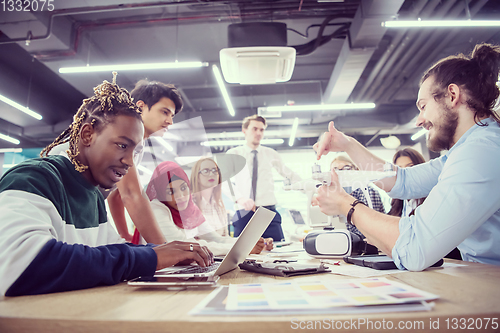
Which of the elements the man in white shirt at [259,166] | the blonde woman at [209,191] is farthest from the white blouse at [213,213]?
the man in white shirt at [259,166]

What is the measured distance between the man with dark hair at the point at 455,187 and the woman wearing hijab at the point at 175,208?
0.74 m

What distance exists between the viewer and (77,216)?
0.91m

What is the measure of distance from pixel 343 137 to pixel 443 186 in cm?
84

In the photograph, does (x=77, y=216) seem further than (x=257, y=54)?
No

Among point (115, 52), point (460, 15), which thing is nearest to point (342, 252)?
point (460, 15)

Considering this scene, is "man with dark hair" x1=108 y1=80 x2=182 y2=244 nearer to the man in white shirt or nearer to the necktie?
the man in white shirt

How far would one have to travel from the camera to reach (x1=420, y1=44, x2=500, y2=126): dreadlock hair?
41.2 inches

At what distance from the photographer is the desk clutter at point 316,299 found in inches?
16.2

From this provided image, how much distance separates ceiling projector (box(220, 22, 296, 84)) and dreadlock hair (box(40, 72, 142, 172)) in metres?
2.10

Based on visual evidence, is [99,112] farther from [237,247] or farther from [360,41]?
[360,41]

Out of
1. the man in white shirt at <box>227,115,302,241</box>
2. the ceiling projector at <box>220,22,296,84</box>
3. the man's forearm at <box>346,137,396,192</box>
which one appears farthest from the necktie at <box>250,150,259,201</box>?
the man's forearm at <box>346,137,396,192</box>

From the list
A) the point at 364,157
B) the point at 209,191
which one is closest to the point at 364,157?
the point at 364,157

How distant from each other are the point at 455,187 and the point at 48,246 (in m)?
1.03

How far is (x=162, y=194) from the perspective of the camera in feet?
5.25
